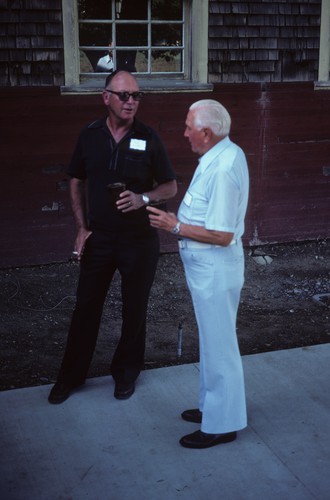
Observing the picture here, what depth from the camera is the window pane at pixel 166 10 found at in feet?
24.7

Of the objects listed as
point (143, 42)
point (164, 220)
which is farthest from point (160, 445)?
point (143, 42)

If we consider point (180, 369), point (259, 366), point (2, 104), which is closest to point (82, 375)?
point (180, 369)

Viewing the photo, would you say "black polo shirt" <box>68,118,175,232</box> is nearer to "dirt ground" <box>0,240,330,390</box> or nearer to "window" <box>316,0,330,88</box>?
"dirt ground" <box>0,240,330,390</box>

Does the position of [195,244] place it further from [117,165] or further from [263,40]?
[263,40]

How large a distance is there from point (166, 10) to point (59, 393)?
16.0 feet

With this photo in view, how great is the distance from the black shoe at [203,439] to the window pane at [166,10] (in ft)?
17.0

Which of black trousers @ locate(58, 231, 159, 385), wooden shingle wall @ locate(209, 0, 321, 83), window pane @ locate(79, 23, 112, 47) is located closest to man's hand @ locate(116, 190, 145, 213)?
black trousers @ locate(58, 231, 159, 385)

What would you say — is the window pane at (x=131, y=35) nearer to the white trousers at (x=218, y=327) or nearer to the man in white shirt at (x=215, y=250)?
the man in white shirt at (x=215, y=250)

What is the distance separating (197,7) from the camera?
739 centimetres

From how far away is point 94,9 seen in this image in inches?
287

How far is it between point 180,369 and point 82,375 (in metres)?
0.74

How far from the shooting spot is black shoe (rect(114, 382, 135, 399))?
433 cm

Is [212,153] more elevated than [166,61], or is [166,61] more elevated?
[166,61]

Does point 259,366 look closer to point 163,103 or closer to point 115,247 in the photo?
point 115,247
